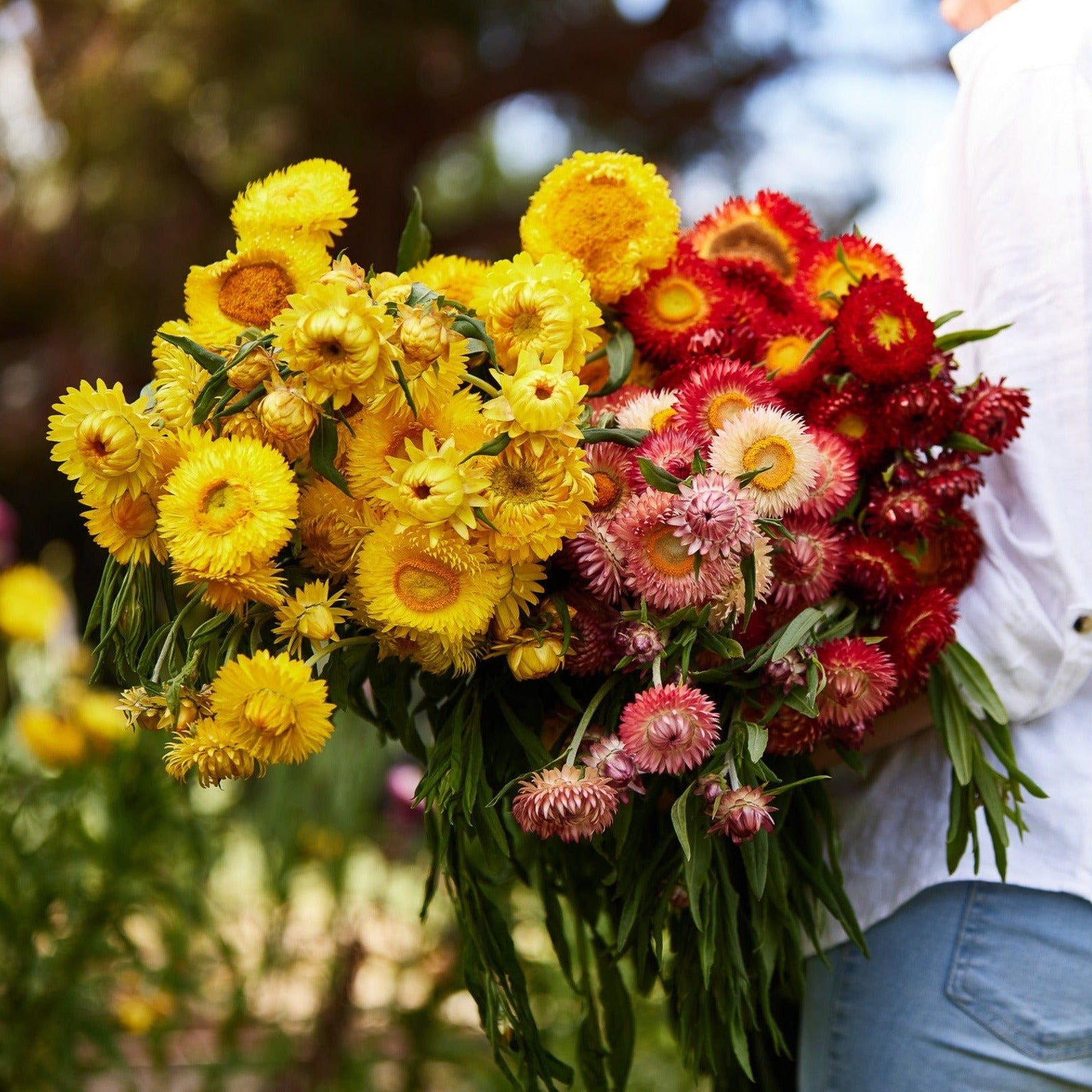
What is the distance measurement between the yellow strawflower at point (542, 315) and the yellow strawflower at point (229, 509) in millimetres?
171

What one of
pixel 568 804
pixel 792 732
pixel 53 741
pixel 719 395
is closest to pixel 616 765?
pixel 568 804

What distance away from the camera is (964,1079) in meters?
0.81

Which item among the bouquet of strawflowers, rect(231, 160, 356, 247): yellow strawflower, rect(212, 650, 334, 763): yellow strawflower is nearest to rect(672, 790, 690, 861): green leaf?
the bouquet of strawflowers

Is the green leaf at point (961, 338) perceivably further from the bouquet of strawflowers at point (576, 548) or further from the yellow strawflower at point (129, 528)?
the yellow strawflower at point (129, 528)

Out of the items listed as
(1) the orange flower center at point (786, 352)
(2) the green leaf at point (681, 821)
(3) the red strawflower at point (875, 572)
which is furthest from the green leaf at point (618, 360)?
(2) the green leaf at point (681, 821)

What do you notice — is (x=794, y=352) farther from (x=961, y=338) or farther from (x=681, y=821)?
(x=681, y=821)

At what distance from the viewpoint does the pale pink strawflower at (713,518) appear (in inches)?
25.2

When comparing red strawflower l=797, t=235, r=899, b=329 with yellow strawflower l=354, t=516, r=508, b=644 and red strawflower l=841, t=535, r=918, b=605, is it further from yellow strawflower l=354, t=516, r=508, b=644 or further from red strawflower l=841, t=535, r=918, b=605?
yellow strawflower l=354, t=516, r=508, b=644

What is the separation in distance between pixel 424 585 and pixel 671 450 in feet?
0.58

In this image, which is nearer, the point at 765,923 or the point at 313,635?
the point at 313,635

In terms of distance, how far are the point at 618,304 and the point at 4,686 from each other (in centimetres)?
197

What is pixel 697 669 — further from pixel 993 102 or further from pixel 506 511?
pixel 993 102

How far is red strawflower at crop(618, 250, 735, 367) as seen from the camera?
85 cm

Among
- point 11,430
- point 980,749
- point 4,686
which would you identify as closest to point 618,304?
point 980,749
